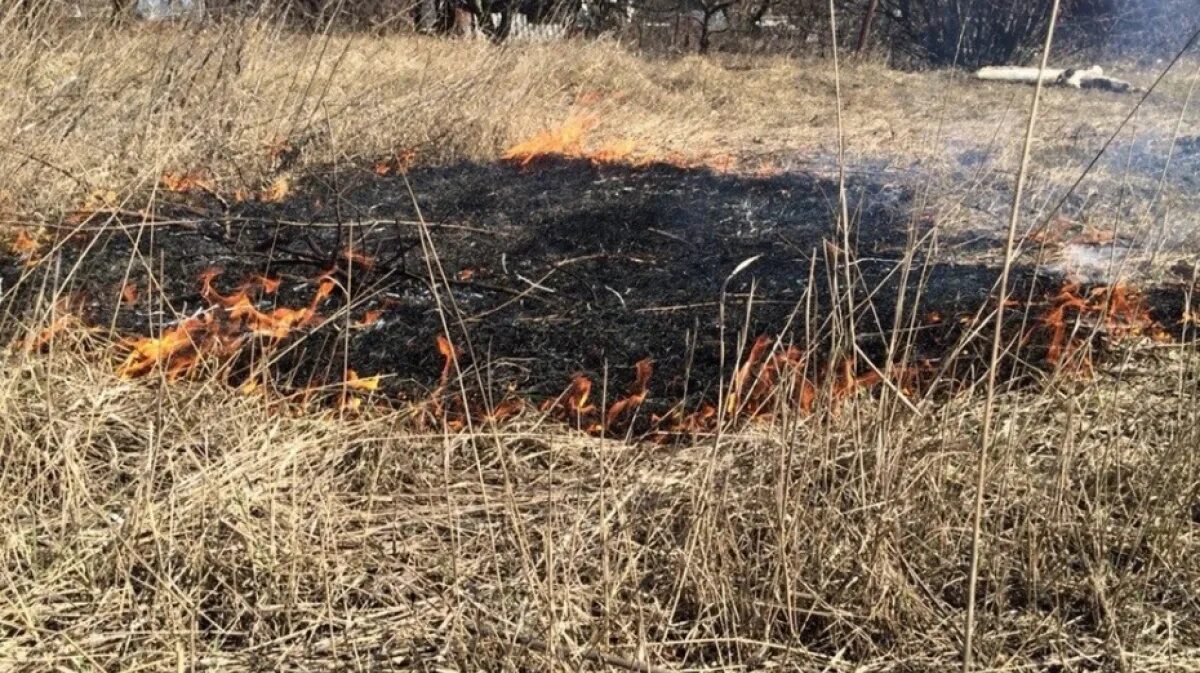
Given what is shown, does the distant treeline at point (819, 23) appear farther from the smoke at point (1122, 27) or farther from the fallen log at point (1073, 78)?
Answer: the fallen log at point (1073, 78)

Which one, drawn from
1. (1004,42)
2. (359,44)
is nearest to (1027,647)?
(359,44)

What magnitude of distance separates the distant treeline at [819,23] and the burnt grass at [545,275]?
5.37 m

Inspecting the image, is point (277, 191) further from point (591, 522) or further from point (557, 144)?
point (591, 522)

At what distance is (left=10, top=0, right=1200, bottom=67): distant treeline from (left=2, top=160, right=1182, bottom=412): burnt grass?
17.6 feet

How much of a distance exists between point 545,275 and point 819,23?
17.6 m

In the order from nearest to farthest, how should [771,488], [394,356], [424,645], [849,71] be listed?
[424,645]
[771,488]
[394,356]
[849,71]

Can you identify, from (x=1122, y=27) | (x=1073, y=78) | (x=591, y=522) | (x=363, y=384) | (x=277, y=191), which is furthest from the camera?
(x=1122, y=27)

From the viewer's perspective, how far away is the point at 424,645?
1868 millimetres

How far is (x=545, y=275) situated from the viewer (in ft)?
12.2

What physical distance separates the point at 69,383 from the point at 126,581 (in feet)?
3.06

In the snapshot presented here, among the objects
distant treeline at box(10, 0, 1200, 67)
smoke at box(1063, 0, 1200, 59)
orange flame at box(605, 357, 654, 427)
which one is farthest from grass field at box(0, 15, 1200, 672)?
smoke at box(1063, 0, 1200, 59)

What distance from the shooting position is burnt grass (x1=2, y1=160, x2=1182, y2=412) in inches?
120

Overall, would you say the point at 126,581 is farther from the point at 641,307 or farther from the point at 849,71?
the point at 849,71

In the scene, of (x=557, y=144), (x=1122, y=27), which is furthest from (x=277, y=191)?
(x=1122, y=27)
